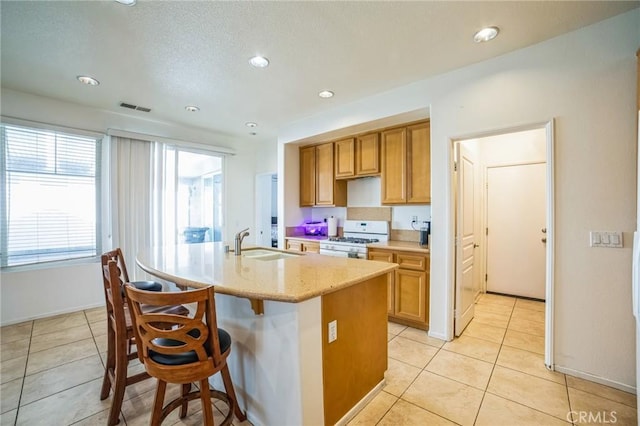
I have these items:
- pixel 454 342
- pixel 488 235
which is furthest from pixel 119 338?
pixel 488 235

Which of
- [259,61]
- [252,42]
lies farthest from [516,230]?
[252,42]

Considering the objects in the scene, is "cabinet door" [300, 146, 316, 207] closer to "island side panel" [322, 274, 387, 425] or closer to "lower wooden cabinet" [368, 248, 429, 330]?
"lower wooden cabinet" [368, 248, 429, 330]

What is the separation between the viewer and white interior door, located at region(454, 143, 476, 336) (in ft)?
9.51

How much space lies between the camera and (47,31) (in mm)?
2104

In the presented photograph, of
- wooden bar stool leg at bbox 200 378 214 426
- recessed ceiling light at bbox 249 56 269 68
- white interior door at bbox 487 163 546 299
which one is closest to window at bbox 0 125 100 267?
recessed ceiling light at bbox 249 56 269 68

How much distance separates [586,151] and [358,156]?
237cm

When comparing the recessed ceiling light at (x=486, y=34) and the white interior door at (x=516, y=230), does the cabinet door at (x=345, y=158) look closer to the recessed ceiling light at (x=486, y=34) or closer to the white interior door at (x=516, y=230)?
the recessed ceiling light at (x=486, y=34)

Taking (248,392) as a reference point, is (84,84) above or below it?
above

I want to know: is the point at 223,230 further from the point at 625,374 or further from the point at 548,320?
the point at 625,374

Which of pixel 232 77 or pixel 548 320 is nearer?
pixel 548 320

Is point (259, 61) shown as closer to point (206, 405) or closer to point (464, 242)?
point (206, 405)

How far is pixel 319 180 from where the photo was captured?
443cm

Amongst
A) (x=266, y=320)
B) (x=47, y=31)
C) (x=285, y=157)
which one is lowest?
(x=266, y=320)

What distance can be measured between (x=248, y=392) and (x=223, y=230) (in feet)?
12.5
